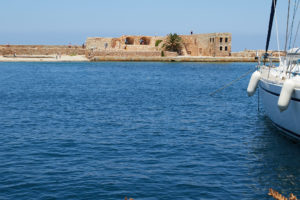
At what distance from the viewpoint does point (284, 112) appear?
607 inches

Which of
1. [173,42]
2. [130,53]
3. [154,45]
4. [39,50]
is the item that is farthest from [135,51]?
[39,50]

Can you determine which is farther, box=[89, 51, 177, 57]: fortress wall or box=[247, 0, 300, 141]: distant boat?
box=[89, 51, 177, 57]: fortress wall

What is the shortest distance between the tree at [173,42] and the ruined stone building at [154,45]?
66.0 inches

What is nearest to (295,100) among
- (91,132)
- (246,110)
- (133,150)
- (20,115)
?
(133,150)

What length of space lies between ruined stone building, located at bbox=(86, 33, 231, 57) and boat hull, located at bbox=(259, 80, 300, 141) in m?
69.8

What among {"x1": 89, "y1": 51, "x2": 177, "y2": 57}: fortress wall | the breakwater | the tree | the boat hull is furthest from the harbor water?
the tree

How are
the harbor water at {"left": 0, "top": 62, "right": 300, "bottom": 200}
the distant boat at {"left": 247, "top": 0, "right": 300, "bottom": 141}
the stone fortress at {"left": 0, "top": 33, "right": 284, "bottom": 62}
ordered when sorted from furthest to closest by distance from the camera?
the stone fortress at {"left": 0, "top": 33, "right": 284, "bottom": 62} < the distant boat at {"left": 247, "top": 0, "right": 300, "bottom": 141} < the harbor water at {"left": 0, "top": 62, "right": 300, "bottom": 200}

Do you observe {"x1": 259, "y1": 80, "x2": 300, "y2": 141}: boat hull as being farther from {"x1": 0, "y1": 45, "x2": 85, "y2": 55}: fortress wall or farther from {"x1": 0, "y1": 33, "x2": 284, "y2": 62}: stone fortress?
{"x1": 0, "y1": 45, "x2": 85, "y2": 55}: fortress wall

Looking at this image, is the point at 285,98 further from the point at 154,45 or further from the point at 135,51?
the point at 154,45

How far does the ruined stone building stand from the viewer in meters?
87.4

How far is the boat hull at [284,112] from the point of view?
14.2m

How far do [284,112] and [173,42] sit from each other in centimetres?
7831

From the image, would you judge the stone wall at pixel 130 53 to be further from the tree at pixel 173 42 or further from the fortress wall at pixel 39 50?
the fortress wall at pixel 39 50

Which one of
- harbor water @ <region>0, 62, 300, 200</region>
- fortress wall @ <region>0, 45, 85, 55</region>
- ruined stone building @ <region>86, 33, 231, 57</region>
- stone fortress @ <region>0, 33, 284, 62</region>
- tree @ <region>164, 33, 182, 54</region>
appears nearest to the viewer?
harbor water @ <region>0, 62, 300, 200</region>
